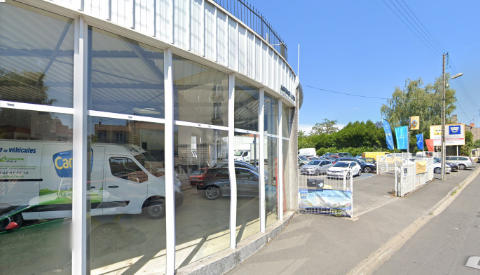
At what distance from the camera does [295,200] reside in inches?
286

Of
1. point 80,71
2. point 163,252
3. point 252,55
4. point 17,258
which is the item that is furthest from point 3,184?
point 252,55

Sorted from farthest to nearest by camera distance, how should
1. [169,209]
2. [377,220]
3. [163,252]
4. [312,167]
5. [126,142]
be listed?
[312,167], [377,220], [163,252], [126,142], [169,209]

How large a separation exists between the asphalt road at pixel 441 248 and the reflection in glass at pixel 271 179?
268 centimetres

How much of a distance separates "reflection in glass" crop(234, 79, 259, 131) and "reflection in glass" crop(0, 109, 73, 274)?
9.38 feet

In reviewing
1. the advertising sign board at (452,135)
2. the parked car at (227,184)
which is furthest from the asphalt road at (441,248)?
the advertising sign board at (452,135)

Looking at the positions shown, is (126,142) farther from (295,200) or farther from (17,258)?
(295,200)

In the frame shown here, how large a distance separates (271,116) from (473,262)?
4691 millimetres

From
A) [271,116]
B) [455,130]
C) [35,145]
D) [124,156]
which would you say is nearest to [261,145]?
[271,116]

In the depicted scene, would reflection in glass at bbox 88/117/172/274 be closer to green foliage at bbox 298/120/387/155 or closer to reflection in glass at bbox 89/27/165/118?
reflection in glass at bbox 89/27/165/118

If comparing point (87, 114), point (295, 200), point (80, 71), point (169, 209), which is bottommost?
point (295, 200)

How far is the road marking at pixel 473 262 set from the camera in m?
4.14

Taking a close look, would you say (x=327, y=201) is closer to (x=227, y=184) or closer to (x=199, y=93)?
(x=227, y=184)

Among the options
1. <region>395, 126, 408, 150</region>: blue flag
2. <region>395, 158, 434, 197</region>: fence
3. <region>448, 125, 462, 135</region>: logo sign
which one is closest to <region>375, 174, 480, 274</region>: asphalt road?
<region>395, 158, 434, 197</region>: fence

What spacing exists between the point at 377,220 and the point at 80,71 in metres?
7.68
